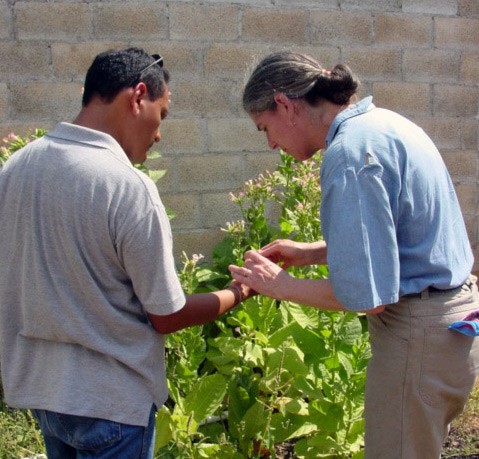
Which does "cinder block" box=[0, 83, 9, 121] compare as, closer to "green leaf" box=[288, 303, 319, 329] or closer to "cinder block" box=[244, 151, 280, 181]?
"cinder block" box=[244, 151, 280, 181]

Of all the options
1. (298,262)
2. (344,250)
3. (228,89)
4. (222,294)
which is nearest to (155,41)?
(228,89)

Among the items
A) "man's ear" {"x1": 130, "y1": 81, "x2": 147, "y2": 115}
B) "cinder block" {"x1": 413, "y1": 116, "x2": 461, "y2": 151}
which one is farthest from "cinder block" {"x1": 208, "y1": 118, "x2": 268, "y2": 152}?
"man's ear" {"x1": 130, "y1": 81, "x2": 147, "y2": 115}

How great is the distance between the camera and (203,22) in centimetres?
458

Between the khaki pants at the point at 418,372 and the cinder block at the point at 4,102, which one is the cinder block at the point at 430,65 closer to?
the cinder block at the point at 4,102

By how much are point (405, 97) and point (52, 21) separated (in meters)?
2.53

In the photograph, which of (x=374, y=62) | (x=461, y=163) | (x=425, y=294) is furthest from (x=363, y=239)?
(x=461, y=163)

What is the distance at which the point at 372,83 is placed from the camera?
5.17 m

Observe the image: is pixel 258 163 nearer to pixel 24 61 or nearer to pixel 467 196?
pixel 24 61

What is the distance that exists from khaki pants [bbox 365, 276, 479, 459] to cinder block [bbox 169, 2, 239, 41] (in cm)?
276

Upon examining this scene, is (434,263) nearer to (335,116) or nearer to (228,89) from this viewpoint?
(335,116)

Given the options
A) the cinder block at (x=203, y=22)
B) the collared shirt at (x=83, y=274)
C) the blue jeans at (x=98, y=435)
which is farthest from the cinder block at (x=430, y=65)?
the blue jeans at (x=98, y=435)

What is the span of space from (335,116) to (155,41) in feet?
8.24

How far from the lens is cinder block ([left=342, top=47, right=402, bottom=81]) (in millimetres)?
5059

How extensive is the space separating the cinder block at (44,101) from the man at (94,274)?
2386mm
